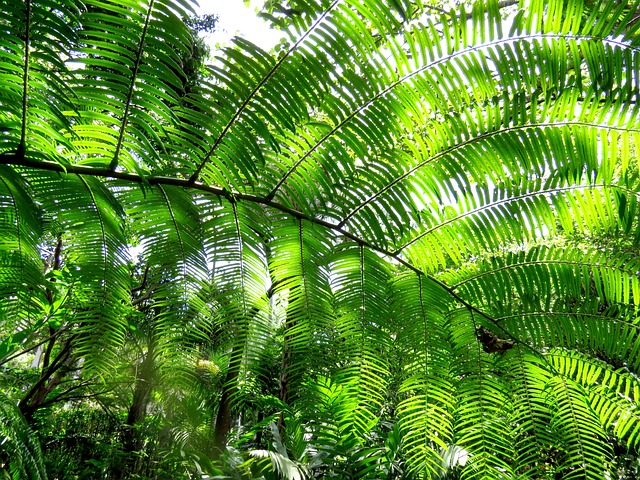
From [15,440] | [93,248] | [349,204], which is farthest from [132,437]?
[349,204]

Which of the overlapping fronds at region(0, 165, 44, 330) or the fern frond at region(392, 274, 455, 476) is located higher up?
the overlapping fronds at region(0, 165, 44, 330)

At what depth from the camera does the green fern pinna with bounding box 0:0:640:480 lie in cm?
85

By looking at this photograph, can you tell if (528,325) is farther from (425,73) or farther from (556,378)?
(425,73)

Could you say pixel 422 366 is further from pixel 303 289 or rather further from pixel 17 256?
pixel 17 256

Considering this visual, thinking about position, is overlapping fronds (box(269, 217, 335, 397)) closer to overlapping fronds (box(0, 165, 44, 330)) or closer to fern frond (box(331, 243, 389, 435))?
fern frond (box(331, 243, 389, 435))

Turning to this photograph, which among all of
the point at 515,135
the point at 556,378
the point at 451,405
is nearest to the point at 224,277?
the point at 451,405

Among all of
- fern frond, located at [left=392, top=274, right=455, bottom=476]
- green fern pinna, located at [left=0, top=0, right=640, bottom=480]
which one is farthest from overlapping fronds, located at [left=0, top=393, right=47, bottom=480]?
fern frond, located at [left=392, top=274, right=455, bottom=476]

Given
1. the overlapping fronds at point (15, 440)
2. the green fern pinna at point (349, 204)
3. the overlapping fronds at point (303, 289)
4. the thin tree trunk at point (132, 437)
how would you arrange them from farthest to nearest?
1. the thin tree trunk at point (132, 437)
2. the overlapping fronds at point (15, 440)
3. the overlapping fronds at point (303, 289)
4. the green fern pinna at point (349, 204)

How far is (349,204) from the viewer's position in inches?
44.3

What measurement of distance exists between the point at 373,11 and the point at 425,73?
0.19 meters

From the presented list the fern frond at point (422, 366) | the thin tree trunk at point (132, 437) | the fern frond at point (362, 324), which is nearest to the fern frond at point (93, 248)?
the fern frond at point (362, 324)

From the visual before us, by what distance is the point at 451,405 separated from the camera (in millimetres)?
1092

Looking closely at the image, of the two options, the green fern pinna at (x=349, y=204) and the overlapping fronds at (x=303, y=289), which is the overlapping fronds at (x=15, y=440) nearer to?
the green fern pinna at (x=349, y=204)

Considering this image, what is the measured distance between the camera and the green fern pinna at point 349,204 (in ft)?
2.80
